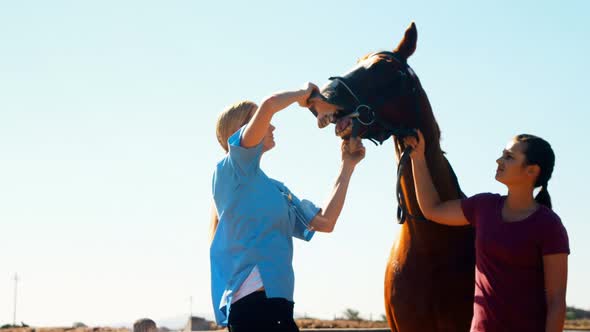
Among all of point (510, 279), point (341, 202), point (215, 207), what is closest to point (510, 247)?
point (510, 279)

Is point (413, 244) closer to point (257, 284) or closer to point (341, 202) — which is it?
point (341, 202)

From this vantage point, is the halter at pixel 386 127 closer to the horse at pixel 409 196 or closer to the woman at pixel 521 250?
the horse at pixel 409 196

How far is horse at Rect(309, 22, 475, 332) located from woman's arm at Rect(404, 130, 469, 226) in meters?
0.10

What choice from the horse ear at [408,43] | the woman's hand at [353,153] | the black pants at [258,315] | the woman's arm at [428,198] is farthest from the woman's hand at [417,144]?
the black pants at [258,315]

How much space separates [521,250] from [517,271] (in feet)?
0.34

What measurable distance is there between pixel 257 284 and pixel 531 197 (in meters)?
1.42

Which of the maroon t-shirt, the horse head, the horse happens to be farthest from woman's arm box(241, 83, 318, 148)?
the maroon t-shirt

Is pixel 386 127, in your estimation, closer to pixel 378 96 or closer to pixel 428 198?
pixel 378 96

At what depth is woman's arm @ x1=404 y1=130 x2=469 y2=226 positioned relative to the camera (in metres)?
5.48

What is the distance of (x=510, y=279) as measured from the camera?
4.94 meters

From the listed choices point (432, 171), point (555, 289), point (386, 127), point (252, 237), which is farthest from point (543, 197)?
point (252, 237)

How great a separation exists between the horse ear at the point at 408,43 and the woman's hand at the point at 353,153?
3.20 ft

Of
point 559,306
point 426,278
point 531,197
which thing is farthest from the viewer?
point 426,278

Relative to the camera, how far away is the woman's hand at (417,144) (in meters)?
5.92
